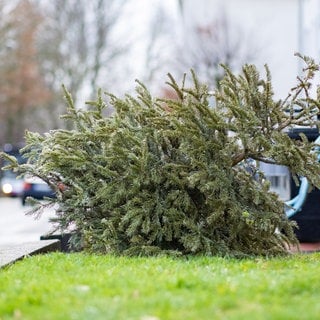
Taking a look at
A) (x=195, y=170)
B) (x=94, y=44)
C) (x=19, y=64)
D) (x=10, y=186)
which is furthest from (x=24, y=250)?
(x=19, y=64)

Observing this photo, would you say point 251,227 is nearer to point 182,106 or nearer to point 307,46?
point 182,106

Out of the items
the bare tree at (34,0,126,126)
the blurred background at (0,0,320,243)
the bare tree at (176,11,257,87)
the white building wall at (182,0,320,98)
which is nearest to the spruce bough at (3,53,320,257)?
the white building wall at (182,0,320,98)

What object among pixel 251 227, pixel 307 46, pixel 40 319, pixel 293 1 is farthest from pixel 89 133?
pixel 293 1

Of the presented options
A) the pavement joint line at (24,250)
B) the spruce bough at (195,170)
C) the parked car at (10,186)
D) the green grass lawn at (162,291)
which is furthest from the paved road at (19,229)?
the parked car at (10,186)

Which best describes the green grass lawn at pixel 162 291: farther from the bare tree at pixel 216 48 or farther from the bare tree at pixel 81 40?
the bare tree at pixel 81 40

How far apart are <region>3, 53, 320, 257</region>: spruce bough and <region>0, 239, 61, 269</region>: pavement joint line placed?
437 mm

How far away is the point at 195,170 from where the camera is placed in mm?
6629

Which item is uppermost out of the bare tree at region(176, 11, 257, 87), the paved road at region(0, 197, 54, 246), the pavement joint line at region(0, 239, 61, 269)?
the bare tree at region(176, 11, 257, 87)

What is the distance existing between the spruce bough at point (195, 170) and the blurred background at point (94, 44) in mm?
22834

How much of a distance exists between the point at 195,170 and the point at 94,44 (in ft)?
92.6

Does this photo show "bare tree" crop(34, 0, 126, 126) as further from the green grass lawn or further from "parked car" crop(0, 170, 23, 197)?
the green grass lawn

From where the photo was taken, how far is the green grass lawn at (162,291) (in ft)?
11.0

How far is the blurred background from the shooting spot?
30.3 meters

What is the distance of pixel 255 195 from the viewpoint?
6.53m
